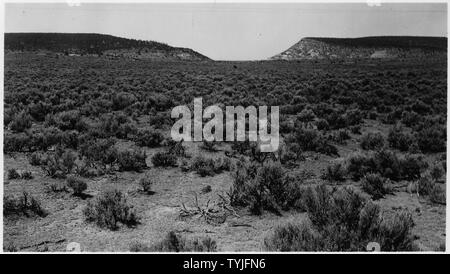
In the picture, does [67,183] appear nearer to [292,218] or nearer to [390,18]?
[292,218]

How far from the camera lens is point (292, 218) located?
584 centimetres

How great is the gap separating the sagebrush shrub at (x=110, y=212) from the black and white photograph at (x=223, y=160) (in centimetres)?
2

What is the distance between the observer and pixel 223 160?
848 cm

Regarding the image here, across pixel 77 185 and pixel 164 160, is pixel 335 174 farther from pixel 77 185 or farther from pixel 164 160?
pixel 77 185

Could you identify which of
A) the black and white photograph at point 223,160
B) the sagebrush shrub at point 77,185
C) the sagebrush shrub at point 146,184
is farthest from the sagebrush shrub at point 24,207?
the sagebrush shrub at point 146,184

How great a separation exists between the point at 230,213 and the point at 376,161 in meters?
3.39

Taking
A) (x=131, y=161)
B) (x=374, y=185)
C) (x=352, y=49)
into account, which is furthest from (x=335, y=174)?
(x=352, y=49)

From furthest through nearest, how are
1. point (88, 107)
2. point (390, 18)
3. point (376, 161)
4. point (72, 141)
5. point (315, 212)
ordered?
point (88, 107), point (72, 141), point (390, 18), point (376, 161), point (315, 212)

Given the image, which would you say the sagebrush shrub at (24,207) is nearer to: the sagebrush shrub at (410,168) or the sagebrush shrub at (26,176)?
the sagebrush shrub at (26,176)

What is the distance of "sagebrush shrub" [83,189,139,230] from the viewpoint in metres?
5.79

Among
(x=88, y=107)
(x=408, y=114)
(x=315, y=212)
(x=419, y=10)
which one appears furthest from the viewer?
(x=88, y=107)

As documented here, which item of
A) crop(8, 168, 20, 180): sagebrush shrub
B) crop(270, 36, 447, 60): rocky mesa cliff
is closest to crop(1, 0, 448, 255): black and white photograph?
crop(8, 168, 20, 180): sagebrush shrub
